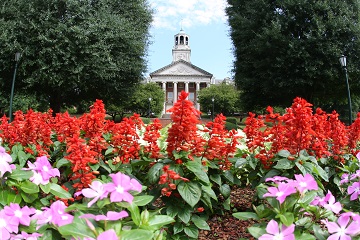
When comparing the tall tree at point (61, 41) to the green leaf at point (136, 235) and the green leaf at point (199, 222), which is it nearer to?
the green leaf at point (199, 222)

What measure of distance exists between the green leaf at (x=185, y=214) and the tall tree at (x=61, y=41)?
12.7m

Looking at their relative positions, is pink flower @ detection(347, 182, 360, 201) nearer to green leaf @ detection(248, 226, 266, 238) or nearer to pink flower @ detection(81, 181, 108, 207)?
green leaf @ detection(248, 226, 266, 238)

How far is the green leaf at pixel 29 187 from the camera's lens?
1.54m

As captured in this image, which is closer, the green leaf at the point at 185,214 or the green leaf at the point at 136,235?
the green leaf at the point at 136,235

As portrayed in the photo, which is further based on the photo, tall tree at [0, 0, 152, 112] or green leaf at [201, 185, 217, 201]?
tall tree at [0, 0, 152, 112]

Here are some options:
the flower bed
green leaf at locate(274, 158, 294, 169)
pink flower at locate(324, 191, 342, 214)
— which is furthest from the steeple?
pink flower at locate(324, 191, 342, 214)

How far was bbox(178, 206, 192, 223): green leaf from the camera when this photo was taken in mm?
2260

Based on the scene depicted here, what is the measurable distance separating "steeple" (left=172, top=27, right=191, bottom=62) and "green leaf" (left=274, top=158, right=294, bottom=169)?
264ft

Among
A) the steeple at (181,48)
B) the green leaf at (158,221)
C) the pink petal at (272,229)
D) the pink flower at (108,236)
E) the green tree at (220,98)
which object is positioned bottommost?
the green leaf at (158,221)

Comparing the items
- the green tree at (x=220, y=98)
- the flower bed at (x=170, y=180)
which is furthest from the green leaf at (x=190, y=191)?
the green tree at (x=220, y=98)

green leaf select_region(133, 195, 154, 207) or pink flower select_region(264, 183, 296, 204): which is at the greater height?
pink flower select_region(264, 183, 296, 204)

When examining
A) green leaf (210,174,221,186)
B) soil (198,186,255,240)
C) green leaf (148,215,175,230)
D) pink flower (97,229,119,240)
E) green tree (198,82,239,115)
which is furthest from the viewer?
green tree (198,82,239,115)

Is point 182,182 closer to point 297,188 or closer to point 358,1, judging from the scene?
point 297,188

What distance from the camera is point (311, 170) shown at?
8.14 feet
